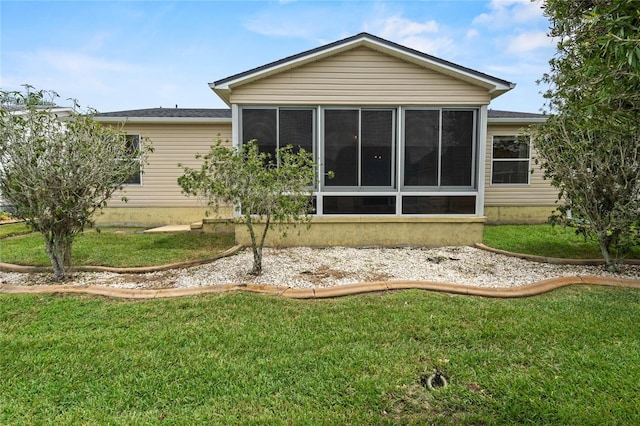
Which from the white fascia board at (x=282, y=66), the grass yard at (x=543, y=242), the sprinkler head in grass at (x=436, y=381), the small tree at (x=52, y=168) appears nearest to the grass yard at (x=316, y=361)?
the sprinkler head in grass at (x=436, y=381)

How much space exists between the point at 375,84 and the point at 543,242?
548 centimetres

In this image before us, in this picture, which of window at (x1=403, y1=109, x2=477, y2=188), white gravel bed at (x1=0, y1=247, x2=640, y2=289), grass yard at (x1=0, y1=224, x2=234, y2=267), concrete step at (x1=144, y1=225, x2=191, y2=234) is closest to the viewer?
white gravel bed at (x1=0, y1=247, x2=640, y2=289)

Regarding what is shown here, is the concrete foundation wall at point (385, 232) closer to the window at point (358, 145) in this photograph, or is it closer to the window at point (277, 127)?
the window at point (358, 145)

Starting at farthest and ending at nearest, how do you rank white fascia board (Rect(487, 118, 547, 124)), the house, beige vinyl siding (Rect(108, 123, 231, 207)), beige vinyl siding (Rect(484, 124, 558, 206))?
beige vinyl siding (Rect(484, 124, 558, 206))
beige vinyl siding (Rect(108, 123, 231, 207))
white fascia board (Rect(487, 118, 547, 124))
the house

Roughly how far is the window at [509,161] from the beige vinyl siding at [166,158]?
865cm

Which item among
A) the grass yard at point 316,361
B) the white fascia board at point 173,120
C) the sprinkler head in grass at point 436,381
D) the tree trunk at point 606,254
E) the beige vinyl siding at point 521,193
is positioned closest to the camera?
the grass yard at point 316,361

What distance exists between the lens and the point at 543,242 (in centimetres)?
810

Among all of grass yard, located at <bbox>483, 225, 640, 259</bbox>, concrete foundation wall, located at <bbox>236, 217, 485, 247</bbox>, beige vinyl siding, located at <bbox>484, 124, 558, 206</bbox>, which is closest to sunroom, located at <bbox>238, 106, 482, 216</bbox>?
concrete foundation wall, located at <bbox>236, 217, 485, 247</bbox>

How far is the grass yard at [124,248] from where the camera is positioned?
629 centimetres


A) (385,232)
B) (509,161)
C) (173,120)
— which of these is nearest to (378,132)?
(385,232)

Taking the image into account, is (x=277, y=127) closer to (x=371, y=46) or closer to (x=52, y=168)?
(x=371, y=46)

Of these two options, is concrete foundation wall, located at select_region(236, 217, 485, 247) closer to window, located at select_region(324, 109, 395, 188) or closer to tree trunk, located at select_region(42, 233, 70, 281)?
window, located at select_region(324, 109, 395, 188)

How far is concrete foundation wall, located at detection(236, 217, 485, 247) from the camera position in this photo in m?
7.88

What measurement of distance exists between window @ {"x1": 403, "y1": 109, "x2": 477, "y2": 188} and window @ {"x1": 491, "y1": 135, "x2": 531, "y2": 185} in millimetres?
3715
